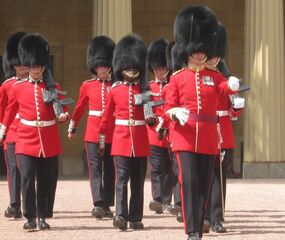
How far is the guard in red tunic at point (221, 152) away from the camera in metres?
9.15

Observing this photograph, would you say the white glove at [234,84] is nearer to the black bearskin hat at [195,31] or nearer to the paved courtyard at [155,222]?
the black bearskin hat at [195,31]

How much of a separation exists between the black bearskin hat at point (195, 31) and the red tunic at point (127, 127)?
143cm

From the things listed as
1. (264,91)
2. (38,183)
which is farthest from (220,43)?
(264,91)

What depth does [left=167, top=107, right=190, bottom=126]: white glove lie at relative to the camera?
7855mm

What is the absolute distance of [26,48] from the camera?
9867 mm

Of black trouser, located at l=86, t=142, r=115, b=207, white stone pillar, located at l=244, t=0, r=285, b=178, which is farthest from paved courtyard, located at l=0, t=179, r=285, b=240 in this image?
white stone pillar, located at l=244, t=0, r=285, b=178

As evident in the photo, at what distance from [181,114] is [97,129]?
3078mm

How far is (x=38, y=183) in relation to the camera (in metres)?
9.60

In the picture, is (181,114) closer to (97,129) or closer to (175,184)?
(175,184)

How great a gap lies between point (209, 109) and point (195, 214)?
0.87 metres

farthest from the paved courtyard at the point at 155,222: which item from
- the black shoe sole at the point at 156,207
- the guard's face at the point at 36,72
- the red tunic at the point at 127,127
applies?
the guard's face at the point at 36,72

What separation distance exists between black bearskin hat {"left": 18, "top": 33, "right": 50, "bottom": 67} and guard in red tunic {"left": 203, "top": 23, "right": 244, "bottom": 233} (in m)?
1.65

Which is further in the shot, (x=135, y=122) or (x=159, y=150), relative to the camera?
(x=159, y=150)

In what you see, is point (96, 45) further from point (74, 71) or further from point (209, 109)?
point (74, 71)
